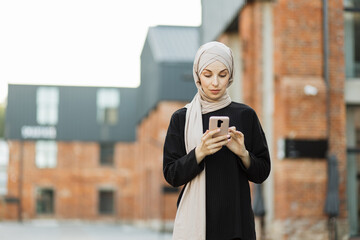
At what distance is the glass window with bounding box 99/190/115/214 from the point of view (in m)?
50.2

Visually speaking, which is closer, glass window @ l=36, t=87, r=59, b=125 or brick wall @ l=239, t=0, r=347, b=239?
brick wall @ l=239, t=0, r=347, b=239

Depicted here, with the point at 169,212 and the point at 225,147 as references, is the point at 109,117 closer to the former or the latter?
the point at 169,212

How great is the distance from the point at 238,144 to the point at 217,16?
19180 millimetres

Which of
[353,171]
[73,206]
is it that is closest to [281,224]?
[353,171]

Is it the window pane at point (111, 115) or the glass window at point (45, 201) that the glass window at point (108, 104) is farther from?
the glass window at point (45, 201)

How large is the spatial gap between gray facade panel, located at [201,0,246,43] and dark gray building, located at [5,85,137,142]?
26.6m

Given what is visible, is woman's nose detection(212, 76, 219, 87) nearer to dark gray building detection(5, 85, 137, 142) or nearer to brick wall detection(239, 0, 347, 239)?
brick wall detection(239, 0, 347, 239)

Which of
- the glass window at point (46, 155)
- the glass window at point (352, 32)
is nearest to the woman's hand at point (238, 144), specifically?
the glass window at point (352, 32)

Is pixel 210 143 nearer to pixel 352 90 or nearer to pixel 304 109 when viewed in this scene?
pixel 304 109

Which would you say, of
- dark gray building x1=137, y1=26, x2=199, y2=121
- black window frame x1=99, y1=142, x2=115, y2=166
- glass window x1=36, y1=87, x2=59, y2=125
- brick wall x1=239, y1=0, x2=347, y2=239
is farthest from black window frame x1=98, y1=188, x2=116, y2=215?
brick wall x1=239, y1=0, x2=347, y2=239

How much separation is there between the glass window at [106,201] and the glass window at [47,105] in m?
6.25

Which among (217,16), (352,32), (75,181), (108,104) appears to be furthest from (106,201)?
(352,32)

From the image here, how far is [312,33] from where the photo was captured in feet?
50.2

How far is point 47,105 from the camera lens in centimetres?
4938
